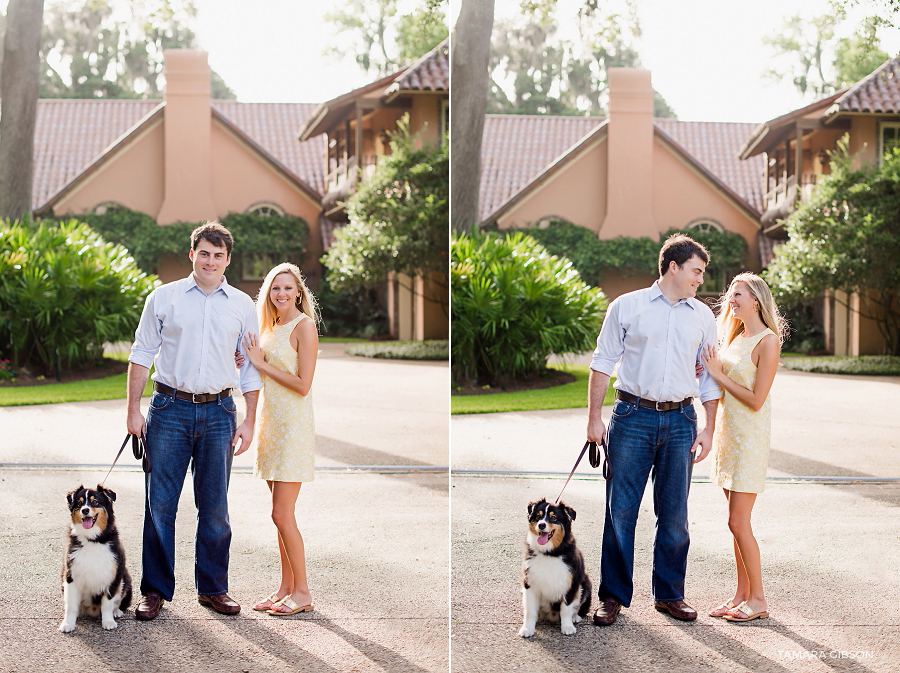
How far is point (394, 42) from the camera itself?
215 inches

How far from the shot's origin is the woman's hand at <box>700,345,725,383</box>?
3555 millimetres

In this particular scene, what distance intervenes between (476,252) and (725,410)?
1.99 meters

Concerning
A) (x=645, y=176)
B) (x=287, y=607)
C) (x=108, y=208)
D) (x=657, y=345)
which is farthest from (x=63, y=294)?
(x=645, y=176)

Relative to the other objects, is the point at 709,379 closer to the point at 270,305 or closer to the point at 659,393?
the point at 659,393

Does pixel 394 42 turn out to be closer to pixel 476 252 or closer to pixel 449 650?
pixel 476 252

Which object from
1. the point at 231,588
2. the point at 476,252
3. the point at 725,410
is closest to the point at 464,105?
the point at 476,252

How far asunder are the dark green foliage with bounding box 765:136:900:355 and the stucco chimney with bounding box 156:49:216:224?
3.03m

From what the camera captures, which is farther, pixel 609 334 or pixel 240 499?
pixel 240 499

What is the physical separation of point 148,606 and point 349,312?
78.0 inches

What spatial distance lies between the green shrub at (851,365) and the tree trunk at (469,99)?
6.12ft

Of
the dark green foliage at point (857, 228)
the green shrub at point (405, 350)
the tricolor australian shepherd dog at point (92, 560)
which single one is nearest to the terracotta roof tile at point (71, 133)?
the green shrub at point (405, 350)

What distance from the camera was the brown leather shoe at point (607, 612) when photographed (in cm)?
367

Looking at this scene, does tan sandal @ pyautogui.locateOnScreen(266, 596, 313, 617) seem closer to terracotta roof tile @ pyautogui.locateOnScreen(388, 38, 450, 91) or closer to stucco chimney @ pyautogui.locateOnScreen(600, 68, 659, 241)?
stucco chimney @ pyautogui.locateOnScreen(600, 68, 659, 241)

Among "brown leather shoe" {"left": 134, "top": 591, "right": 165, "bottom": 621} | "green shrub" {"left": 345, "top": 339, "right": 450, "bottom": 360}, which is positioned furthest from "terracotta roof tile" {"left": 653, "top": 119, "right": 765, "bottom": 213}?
"brown leather shoe" {"left": 134, "top": 591, "right": 165, "bottom": 621}
